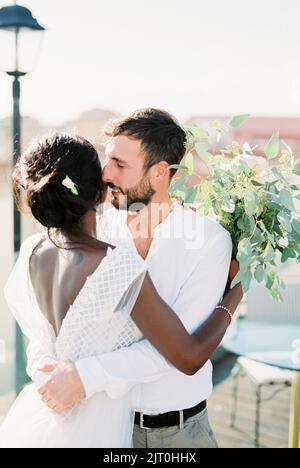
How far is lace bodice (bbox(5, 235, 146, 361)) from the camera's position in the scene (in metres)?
1.47

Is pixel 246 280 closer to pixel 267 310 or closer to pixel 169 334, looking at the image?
pixel 169 334

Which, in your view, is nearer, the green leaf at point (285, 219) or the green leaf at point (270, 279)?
the green leaf at point (285, 219)

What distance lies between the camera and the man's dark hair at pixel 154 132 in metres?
1.99

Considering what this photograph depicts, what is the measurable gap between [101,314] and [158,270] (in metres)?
0.23

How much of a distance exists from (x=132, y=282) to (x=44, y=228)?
299 millimetres

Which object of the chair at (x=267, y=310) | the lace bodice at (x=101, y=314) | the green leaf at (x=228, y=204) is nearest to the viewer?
the lace bodice at (x=101, y=314)

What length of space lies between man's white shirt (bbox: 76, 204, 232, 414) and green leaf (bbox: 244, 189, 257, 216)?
0.33 feet

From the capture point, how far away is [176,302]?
1.63m

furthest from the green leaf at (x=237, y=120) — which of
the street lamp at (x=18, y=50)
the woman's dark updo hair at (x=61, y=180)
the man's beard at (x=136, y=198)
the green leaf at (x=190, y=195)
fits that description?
the street lamp at (x=18, y=50)

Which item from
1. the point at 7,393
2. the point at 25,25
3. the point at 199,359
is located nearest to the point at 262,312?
the point at 7,393

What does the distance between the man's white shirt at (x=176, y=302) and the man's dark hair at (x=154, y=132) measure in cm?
33

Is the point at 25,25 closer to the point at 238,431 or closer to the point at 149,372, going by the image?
the point at 149,372

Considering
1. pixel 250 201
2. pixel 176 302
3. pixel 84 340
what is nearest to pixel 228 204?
pixel 250 201

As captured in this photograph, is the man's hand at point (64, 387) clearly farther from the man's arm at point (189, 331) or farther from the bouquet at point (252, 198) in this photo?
the bouquet at point (252, 198)
